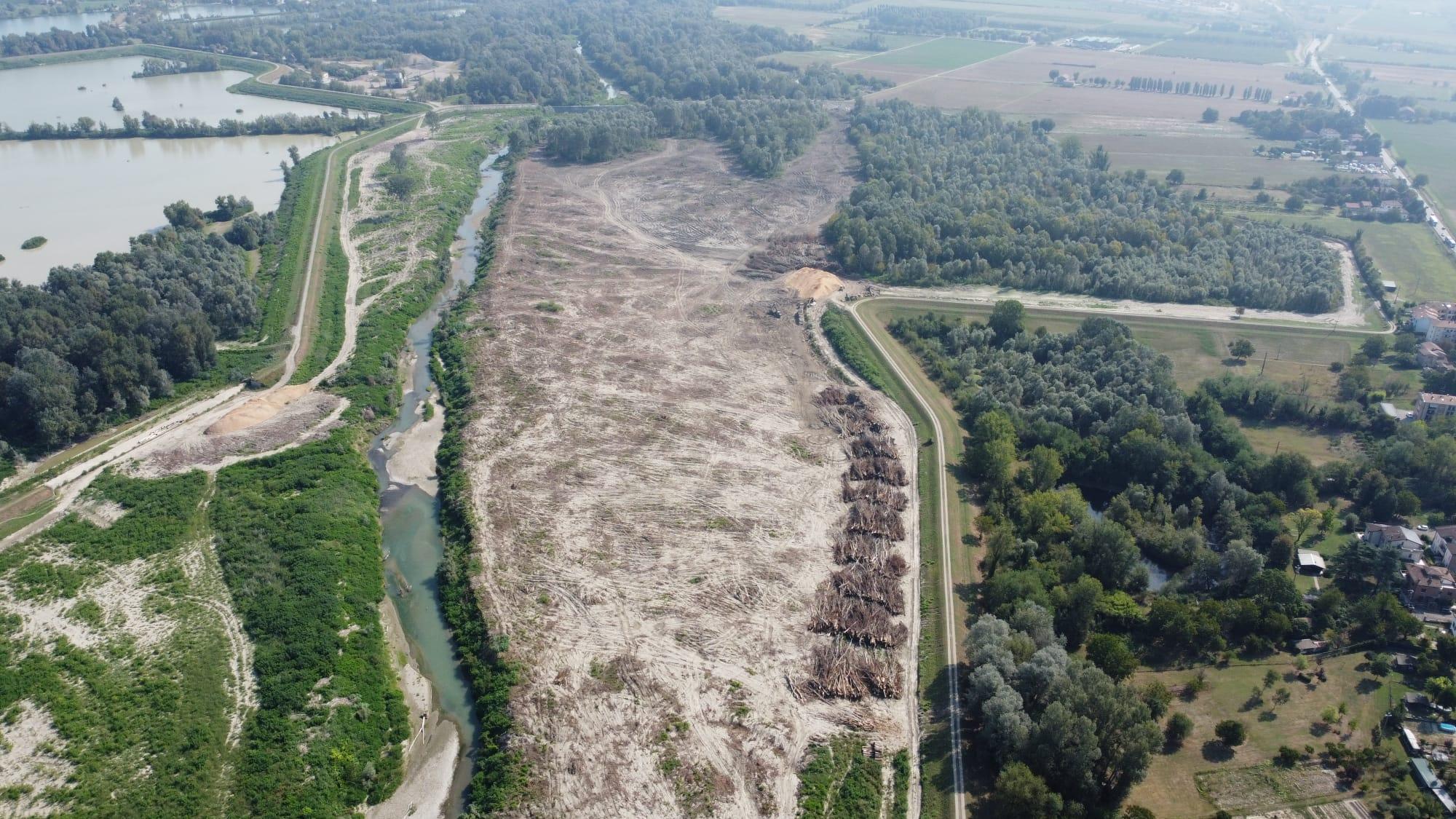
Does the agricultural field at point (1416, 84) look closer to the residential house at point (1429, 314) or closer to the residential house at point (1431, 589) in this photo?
the residential house at point (1429, 314)

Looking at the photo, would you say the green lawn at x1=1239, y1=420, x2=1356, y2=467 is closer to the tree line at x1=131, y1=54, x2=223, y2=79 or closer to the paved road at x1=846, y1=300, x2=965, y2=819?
the paved road at x1=846, y1=300, x2=965, y2=819

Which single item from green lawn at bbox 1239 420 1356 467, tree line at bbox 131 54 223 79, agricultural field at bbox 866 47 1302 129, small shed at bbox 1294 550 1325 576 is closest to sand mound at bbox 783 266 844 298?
green lawn at bbox 1239 420 1356 467

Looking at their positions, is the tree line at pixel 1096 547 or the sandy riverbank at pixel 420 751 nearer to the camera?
the sandy riverbank at pixel 420 751

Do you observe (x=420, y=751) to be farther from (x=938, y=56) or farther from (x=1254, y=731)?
A: (x=938, y=56)

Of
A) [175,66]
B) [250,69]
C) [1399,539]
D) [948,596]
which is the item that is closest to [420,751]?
[948,596]

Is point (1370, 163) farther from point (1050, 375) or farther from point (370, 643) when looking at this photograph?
point (370, 643)

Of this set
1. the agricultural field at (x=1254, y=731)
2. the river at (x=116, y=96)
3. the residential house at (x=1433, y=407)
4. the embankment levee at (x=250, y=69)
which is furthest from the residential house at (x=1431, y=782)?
the river at (x=116, y=96)

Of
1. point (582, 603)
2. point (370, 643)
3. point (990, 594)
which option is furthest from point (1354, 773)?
point (370, 643)
